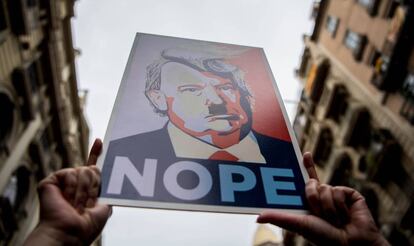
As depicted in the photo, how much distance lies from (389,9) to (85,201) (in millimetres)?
18298

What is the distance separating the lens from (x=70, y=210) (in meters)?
2.67

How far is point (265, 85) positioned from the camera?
4.29 m

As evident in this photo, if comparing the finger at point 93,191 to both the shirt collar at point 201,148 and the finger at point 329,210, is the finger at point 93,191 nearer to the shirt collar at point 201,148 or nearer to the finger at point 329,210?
the shirt collar at point 201,148

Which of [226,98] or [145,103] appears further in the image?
[226,98]

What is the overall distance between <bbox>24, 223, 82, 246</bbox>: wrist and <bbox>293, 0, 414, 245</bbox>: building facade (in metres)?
14.7

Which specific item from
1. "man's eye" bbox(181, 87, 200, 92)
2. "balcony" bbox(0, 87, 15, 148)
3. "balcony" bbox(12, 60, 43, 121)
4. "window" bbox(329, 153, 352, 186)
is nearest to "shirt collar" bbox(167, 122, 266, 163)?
"man's eye" bbox(181, 87, 200, 92)

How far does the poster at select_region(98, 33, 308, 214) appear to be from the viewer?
2797 mm

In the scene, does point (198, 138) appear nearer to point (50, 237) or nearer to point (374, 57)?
point (50, 237)

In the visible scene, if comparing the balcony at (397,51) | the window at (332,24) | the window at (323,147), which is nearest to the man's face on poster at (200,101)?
the balcony at (397,51)

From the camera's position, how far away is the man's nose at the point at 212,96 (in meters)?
3.83

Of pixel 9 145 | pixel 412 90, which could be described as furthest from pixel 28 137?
pixel 412 90

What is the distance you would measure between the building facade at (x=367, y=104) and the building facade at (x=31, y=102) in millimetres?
16102

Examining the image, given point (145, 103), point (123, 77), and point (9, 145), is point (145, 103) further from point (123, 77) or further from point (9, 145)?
point (9, 145)

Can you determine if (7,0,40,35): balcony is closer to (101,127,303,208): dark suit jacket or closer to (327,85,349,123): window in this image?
(101,127,303,208): dark suit jacket
